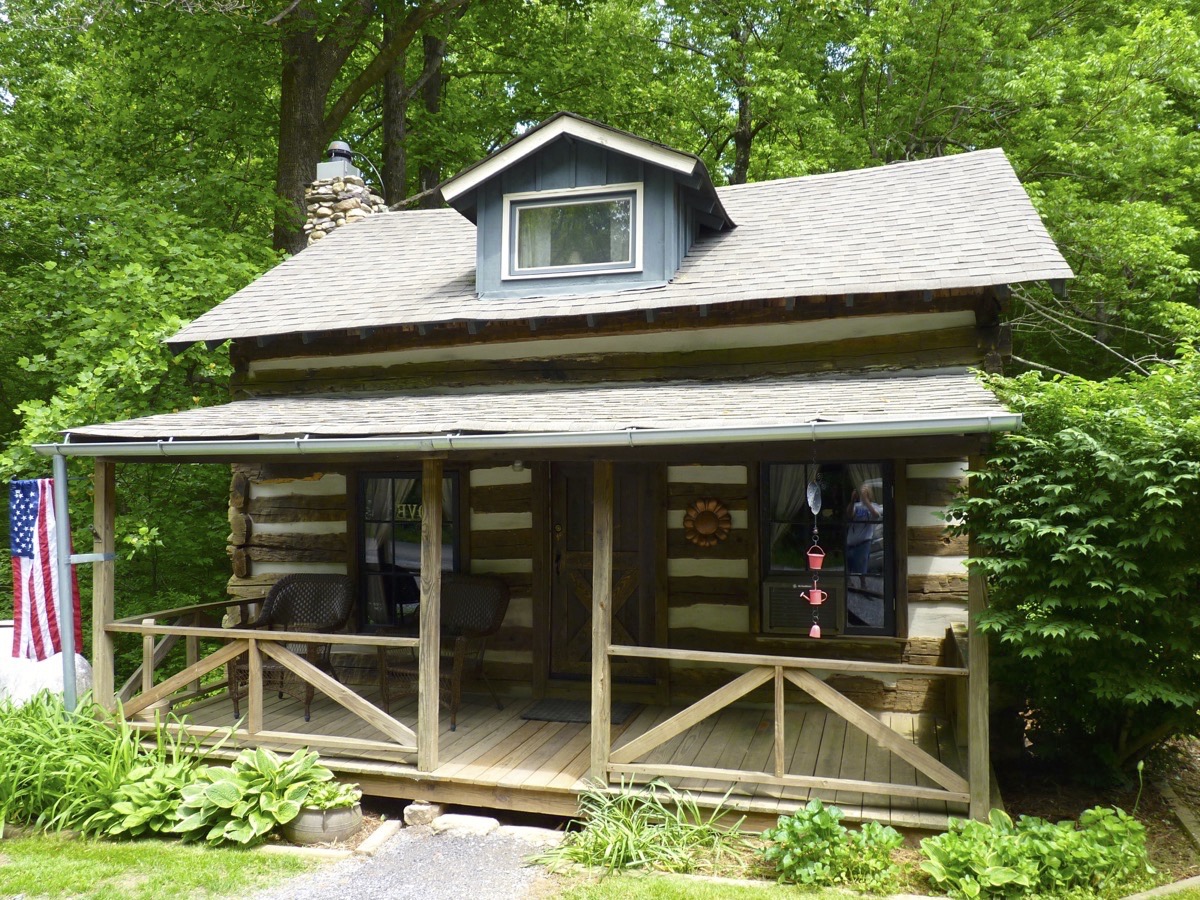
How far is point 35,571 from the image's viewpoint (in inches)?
261

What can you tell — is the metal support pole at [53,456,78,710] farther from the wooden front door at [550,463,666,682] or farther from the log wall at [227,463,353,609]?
the wooden front door at [550,463,666,682]

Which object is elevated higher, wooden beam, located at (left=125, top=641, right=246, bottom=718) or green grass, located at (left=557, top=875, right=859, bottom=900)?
wooden beam, located at (left=125, top=641, right=246, bottom=718)

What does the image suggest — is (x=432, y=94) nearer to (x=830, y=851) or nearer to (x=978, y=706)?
(x=978, y=706)

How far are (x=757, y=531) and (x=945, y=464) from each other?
1593 millimetres

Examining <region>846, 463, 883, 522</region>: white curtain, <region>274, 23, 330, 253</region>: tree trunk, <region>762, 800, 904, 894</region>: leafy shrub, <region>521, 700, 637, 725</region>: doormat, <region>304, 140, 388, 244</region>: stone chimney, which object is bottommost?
<region>521, 700, 637, 725</region>: doormat

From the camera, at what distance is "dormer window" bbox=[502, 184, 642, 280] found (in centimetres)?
801

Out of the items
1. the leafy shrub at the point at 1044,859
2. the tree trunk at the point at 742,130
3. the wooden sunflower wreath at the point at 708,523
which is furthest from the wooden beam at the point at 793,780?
the tree trunk at the point at 742,130

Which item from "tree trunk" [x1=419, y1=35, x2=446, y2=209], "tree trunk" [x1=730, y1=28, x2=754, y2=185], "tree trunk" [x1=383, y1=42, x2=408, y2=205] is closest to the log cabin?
"tree trunk" [x1=383, y1=42, x2=408, y2=205]

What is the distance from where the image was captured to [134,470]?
13094 millimetres

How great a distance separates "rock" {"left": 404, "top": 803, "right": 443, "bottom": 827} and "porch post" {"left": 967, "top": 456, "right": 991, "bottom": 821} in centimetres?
333

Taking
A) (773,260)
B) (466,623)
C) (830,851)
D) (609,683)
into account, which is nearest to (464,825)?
(609,683)

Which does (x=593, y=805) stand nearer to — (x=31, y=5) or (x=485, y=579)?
(x=485, y=579)

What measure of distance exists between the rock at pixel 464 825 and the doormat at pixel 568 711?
1.47m

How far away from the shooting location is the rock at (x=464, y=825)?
220 inches
